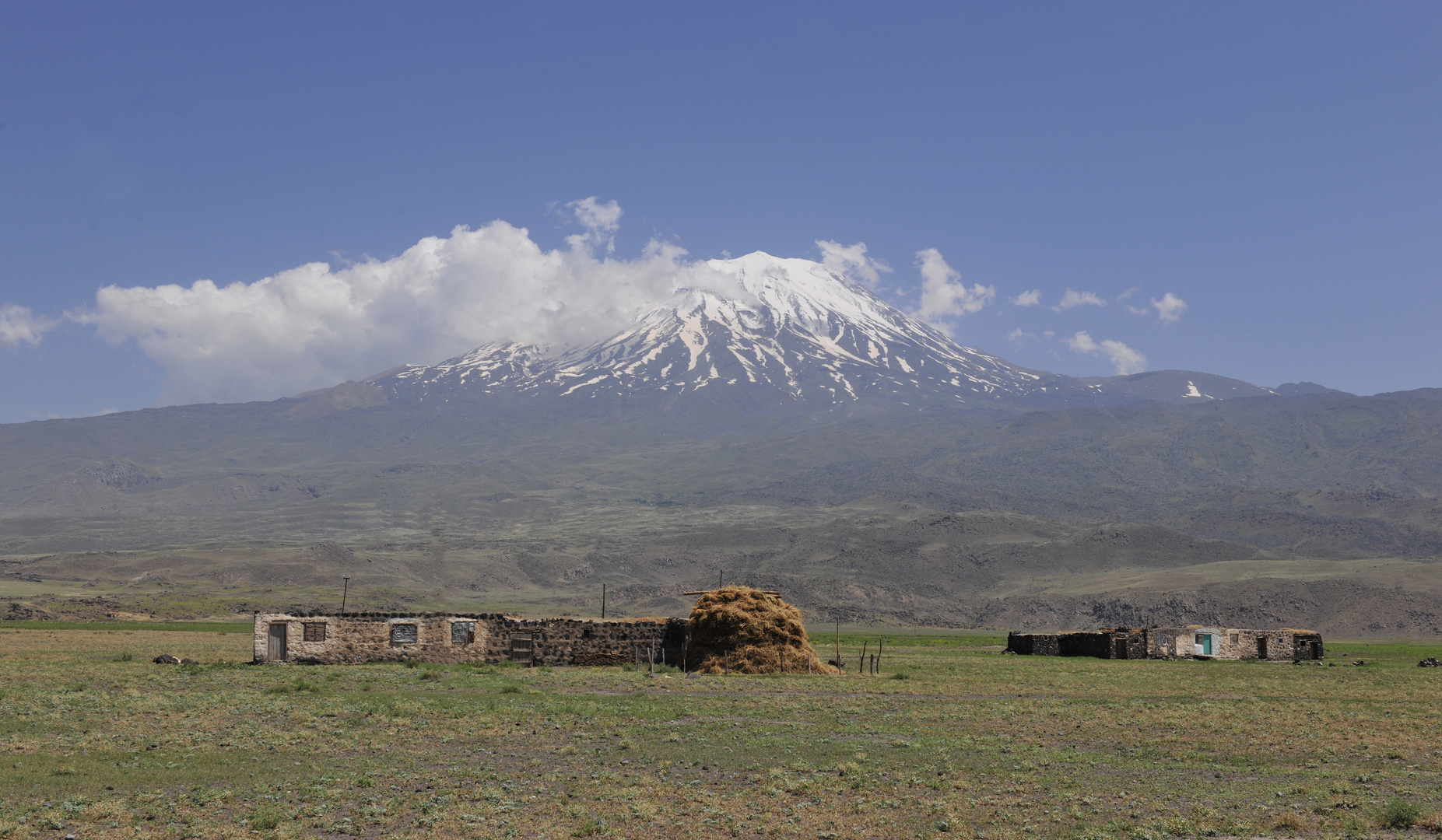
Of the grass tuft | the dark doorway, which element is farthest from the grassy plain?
the dark doorway

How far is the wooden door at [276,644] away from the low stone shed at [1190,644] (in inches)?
1429

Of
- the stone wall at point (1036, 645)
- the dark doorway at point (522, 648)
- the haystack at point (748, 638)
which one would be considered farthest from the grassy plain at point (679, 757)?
the stone wall at point (1036, 645)

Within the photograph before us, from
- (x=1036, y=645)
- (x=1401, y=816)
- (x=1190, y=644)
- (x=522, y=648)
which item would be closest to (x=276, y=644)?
(x=522, y=648)

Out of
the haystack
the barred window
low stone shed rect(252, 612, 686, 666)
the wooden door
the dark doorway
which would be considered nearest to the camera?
the wooden door

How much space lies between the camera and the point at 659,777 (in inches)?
625

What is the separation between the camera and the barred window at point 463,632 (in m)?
35.3

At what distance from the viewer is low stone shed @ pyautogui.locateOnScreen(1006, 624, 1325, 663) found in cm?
5034

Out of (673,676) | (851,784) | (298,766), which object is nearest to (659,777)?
(851,784)

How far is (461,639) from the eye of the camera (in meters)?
35.3

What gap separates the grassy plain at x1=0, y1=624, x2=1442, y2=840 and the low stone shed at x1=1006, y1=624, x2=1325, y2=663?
18258mm

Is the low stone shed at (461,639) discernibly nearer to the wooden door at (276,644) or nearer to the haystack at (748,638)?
the wooden door at (276,644)

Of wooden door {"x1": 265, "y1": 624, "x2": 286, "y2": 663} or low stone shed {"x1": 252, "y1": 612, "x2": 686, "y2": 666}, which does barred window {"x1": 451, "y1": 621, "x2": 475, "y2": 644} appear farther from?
wooden door {"x1": 265, "y1": 624, "x2": 286, "y2": 663}

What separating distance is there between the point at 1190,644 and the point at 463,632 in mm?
34374

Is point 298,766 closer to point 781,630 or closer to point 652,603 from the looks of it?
point 781,630
